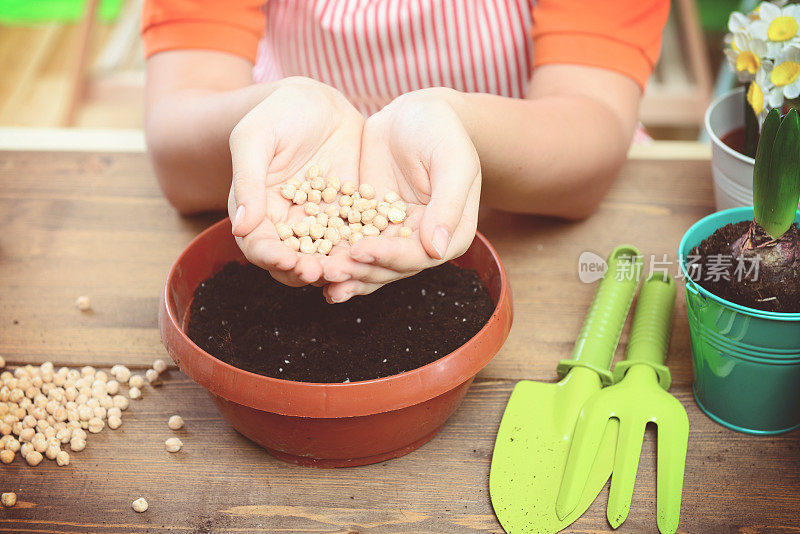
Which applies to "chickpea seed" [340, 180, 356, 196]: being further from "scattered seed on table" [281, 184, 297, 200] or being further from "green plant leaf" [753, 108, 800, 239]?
"green plant leaf" [753, 108, 800, 239]

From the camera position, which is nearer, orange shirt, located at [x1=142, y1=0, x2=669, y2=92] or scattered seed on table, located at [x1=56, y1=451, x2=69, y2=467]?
scattered seed on table, located at [x1=56, y1=451, x2=69, y2=467]

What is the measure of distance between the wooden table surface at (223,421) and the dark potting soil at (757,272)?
13 cm

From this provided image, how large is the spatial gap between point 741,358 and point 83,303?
674 millimetres

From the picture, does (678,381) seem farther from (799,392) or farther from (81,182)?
(81,182)

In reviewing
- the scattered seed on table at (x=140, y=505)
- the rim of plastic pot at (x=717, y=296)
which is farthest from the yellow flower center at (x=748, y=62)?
the scattered seed on table at (x=140, y=505)

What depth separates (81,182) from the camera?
100 cm

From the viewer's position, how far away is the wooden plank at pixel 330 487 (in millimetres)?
611

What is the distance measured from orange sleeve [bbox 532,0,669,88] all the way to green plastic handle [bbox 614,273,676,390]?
30 cm

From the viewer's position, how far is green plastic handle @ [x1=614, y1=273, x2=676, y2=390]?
71 centimetres

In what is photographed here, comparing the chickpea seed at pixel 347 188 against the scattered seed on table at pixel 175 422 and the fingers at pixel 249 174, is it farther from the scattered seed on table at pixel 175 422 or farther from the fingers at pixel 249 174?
the scattered seed on table at pixel 175 422

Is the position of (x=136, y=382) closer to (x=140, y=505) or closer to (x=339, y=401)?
(x=140, y=505)

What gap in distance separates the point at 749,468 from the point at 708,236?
21cm

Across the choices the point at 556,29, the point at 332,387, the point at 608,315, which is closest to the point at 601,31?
the point at 556,29

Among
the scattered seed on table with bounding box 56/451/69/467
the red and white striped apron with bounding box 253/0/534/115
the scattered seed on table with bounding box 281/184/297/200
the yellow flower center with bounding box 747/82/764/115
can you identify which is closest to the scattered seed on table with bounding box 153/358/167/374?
the scattered seed on table with bounding box 56/451/69/467
